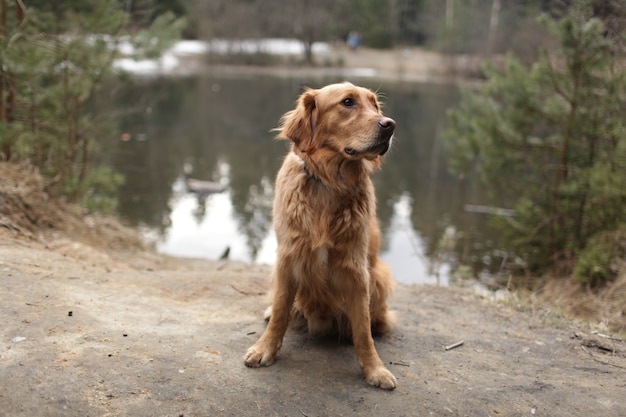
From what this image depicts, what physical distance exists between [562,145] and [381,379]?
284 inches

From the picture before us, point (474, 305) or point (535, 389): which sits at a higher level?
point (535, 389)

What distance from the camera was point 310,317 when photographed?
393cm

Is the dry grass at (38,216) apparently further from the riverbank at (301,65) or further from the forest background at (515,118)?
the riverbank at (301,65)

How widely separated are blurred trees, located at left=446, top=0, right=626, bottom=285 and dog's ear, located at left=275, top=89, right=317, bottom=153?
549cm

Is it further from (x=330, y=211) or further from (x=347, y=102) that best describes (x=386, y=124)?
(x=330, y=211)

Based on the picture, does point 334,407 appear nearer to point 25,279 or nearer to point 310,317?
point 310,317

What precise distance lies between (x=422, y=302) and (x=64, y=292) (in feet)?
10.9

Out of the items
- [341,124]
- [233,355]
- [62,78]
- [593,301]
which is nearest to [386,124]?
[341,124]

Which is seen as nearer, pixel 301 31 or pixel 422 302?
pixel 422 302

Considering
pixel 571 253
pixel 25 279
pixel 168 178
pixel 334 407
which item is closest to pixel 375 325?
pixel 334 407

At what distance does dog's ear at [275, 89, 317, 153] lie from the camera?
3619 millimetres

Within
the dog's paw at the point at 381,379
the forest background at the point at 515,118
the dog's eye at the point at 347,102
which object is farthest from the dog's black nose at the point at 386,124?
the forest background at the point at 515,118

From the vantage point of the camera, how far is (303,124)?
363cm

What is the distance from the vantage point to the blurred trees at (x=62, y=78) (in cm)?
701
